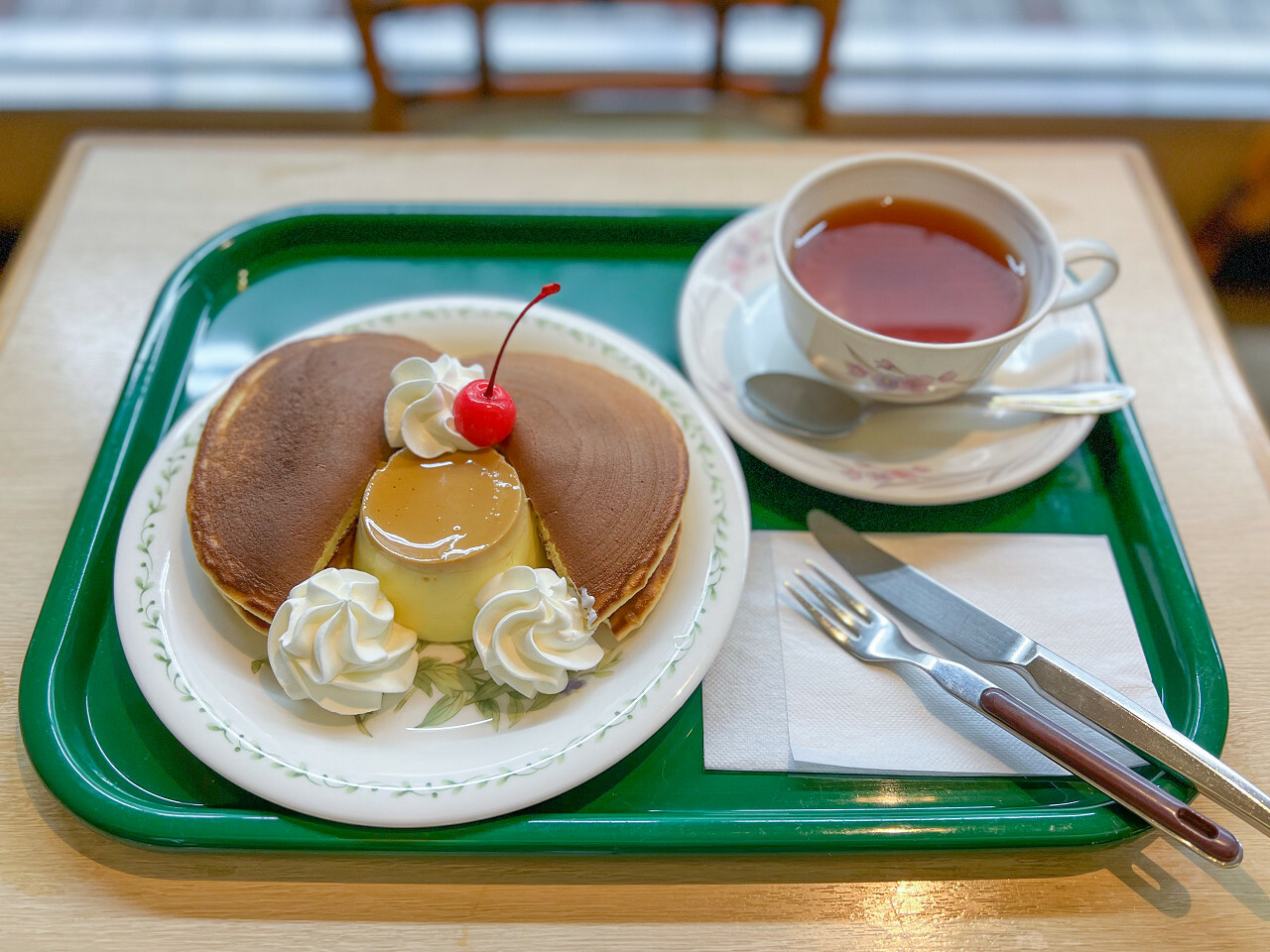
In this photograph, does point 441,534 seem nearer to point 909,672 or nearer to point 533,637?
point 533,637

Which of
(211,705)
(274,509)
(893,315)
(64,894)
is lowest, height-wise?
(64,894)

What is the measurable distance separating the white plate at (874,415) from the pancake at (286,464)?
18.3 inches

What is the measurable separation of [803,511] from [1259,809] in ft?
2.01

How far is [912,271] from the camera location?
4.53 feet

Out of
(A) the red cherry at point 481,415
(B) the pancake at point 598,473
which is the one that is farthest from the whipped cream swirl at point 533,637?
(A) the red cherry at point 481,415

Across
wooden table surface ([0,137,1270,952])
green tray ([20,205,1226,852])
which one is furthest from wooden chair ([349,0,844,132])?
green tray ([20,205,1226,852])

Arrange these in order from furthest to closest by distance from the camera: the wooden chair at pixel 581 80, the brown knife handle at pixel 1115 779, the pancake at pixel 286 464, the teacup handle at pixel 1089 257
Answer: the wooden chair at pixel 581 80 → the teacup handle at pixel 1089 257 → the pancake at pixel 286 464 → the brown knife handle at pixel 1115 779

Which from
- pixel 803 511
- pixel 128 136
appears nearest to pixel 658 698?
pixel 803 511

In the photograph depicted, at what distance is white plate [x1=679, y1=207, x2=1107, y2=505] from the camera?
1.29 meters

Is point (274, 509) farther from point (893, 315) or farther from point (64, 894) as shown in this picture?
point (893, 315)

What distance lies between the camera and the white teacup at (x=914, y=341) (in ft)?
4.04

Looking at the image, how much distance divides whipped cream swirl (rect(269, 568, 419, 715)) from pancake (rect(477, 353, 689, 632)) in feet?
0.76

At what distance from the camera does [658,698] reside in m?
1.05

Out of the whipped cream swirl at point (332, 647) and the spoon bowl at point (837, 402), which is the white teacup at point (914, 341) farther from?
the whipped cream swirl at point (332, 647)
